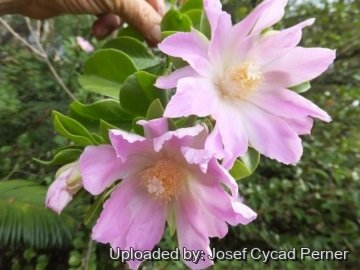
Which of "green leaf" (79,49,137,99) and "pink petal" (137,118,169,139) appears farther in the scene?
"green leaf" (79,49,137,99)

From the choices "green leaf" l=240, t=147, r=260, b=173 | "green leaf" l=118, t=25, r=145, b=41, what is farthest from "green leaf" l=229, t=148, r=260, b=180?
"green leaf" l=118, t=25, r=145, b=41

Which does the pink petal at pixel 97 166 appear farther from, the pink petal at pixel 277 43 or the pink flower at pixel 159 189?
the pink petal at pixel 277 43

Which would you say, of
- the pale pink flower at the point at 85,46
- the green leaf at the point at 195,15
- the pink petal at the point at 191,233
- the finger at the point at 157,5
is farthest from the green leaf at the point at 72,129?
the pale pink flower at the point at 85,46

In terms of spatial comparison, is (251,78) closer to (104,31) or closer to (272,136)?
(272,136)

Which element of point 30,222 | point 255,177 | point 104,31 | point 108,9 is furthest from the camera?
point 255,177

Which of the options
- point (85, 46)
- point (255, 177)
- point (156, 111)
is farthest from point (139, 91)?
point (85, 46)

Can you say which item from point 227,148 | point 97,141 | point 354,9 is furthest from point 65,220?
point 354,9

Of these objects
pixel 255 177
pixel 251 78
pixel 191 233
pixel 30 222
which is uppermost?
pixel 251 78

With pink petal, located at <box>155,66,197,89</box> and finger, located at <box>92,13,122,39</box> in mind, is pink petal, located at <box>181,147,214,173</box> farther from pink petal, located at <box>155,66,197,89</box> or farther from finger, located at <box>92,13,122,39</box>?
finger, located at <box>92,13,122,39</box>
